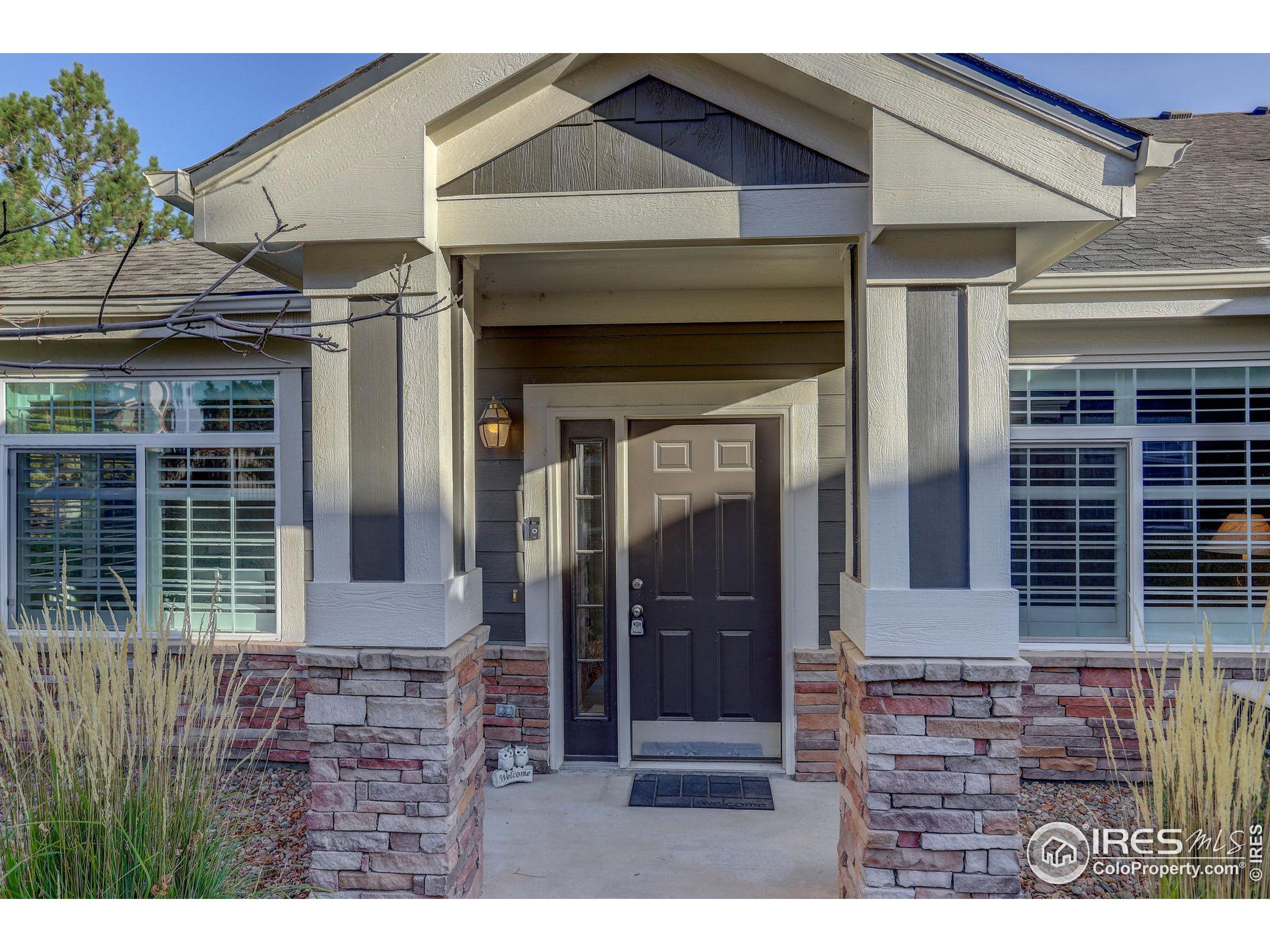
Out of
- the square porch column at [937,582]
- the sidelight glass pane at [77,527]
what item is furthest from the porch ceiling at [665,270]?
the sidelight glass pane at [77,527]

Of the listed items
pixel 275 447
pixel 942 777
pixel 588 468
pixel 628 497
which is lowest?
pixel 942 777

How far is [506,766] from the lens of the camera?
437cm

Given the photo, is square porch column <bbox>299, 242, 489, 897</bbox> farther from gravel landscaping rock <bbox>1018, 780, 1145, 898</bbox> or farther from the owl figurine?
gravel landscaping rock <bbox>1018, 780, 1145, 898</bbox>

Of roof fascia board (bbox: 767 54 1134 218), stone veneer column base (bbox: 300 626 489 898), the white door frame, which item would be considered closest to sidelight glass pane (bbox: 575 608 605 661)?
the white door frame

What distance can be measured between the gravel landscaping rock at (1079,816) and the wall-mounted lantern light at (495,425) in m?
3.09

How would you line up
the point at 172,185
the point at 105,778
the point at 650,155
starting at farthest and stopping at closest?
the point at 650,155 → the point at 172,185 → the point at 105,778

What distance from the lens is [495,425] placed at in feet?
14.5

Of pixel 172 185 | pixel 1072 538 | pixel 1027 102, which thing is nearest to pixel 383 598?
pixel 172 185

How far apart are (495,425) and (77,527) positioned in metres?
2.57

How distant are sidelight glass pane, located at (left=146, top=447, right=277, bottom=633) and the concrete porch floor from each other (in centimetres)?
180

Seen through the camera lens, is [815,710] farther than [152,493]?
No

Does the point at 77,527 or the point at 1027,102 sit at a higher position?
the point at 1027,102

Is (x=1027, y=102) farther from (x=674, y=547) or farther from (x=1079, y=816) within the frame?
(x=1079, y=816)

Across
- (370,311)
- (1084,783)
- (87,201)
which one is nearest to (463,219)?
(370,311)
